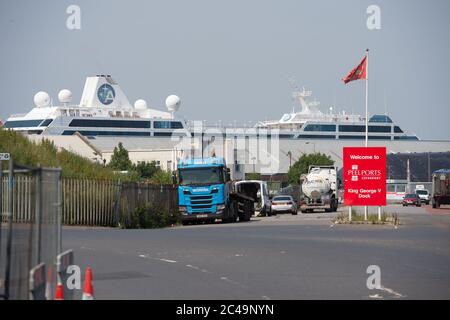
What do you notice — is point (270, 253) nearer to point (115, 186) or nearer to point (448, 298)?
point (448, 298)

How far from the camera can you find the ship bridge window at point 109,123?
536ft

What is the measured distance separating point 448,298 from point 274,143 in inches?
5212

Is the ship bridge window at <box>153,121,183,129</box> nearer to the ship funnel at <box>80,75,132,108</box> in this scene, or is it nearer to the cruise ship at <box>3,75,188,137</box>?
the cruise ship at <box>3,75,188,137</box>

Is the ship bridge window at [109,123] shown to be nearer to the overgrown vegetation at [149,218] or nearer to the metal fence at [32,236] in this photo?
the overgrown vegetation at [149,218]

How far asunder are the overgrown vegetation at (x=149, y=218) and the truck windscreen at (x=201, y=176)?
1.83 metres

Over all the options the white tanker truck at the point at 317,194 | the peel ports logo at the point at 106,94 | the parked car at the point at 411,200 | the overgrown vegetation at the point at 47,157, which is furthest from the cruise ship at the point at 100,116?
the overgrown vegetation at the point at 47,157

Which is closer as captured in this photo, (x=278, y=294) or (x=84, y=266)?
(x=278, y=294)

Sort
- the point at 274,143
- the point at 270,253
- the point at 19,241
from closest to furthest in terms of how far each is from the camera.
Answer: the point at 19,241 < the point at 270,253 < the point at 274,143

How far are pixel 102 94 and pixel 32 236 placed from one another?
538 feet

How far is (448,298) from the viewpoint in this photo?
52.4 ft

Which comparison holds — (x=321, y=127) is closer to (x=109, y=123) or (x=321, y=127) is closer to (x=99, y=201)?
(x=109, y=123)

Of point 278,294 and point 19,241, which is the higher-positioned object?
point 19,241

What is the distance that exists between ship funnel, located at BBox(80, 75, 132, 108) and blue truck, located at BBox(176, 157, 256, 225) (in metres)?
123
